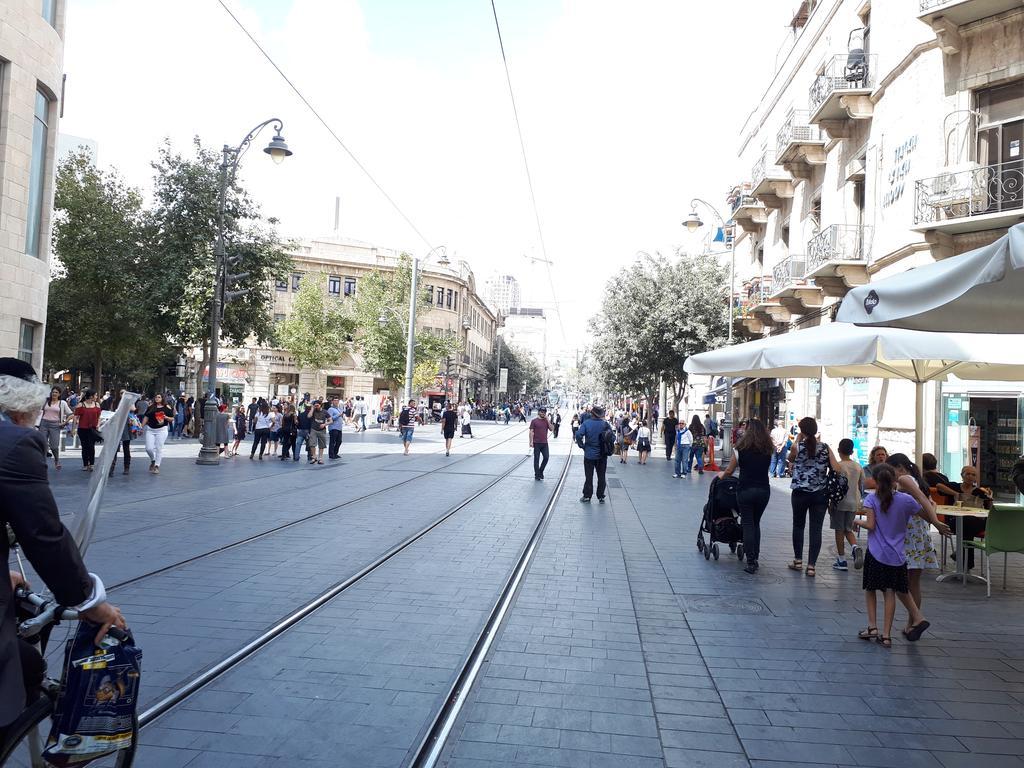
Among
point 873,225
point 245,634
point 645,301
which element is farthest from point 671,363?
point 245,634

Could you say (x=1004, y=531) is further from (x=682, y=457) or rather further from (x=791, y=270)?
(x=791, y=270)

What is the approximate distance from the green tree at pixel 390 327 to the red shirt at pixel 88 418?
33476mm

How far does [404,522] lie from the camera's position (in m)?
11.1

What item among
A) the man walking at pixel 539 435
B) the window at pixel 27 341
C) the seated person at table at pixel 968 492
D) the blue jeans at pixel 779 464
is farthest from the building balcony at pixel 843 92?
the window at pixel 27 341

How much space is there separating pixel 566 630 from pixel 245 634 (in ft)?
7.71

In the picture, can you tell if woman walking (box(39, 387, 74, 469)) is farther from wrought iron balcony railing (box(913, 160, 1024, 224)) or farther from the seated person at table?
wrought iron balcony railing (box(913, 160, 1024, 224))

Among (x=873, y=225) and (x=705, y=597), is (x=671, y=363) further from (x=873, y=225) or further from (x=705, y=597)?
(x=705, y=597)

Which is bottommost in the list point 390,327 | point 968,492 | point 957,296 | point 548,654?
point 548,654

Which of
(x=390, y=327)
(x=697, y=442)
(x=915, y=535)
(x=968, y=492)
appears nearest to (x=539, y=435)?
(x=697, y=442)

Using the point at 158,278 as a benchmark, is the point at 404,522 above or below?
below

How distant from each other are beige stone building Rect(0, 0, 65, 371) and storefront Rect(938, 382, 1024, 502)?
19.2 m

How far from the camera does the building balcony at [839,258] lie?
62.8 feet

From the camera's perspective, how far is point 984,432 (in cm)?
1539

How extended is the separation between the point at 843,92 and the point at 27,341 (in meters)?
19.9
